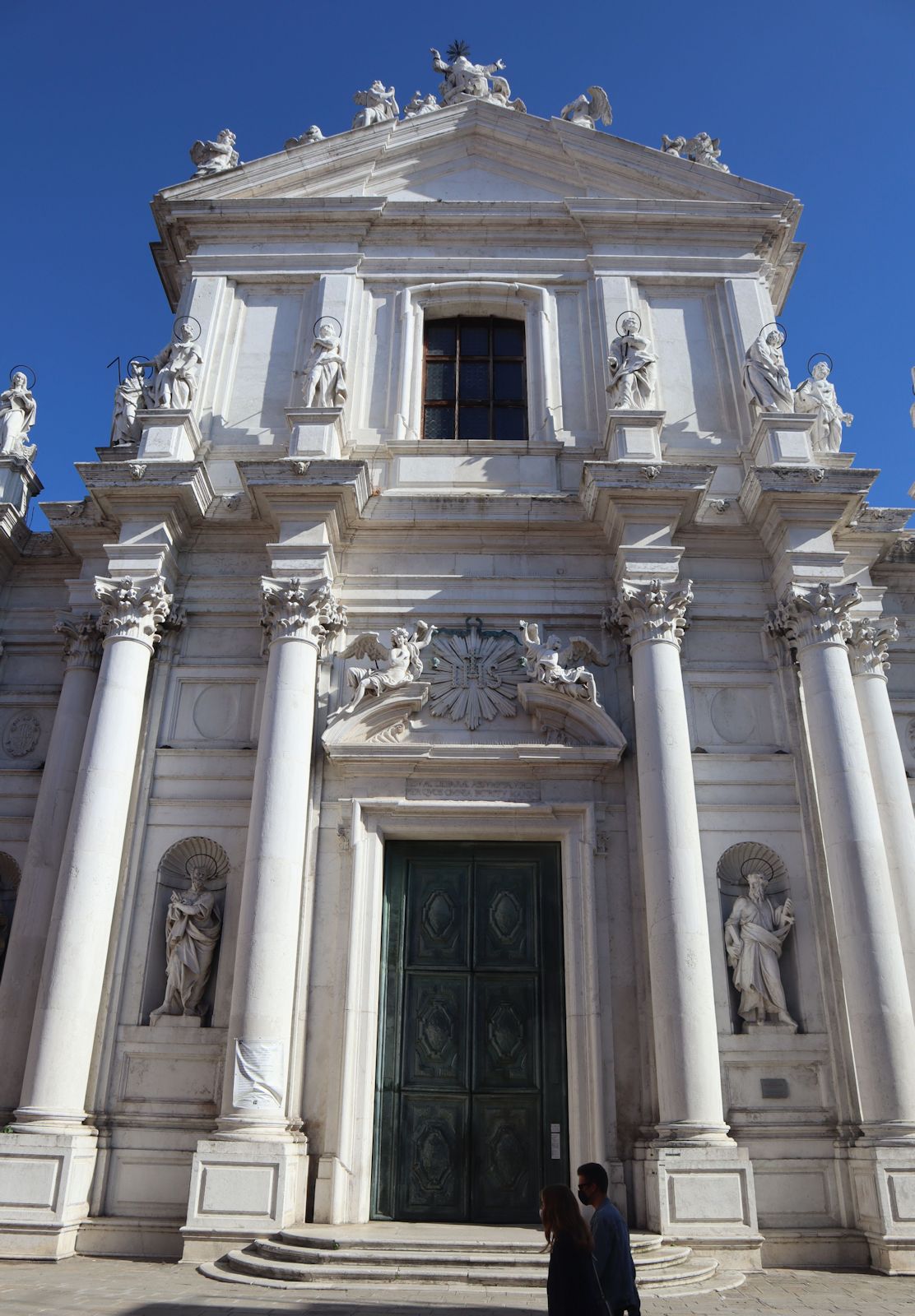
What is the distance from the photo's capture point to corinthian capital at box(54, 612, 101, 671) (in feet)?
43.0

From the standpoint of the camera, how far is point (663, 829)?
11.0 metres

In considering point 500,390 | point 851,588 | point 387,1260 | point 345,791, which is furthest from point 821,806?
point 500,390

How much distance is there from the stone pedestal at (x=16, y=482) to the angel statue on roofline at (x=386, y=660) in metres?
5.48

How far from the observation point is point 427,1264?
324 inches

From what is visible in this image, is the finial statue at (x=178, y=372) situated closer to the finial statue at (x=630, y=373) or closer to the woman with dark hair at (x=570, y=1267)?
the finial statue at (x=630, y=373)

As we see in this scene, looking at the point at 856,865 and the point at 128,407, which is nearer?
the point at 856,865

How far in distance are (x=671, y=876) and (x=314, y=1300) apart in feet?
17.2

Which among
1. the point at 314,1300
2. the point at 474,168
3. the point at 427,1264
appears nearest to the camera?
the point at 314,1300

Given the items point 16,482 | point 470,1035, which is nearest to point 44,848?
point 470,1035

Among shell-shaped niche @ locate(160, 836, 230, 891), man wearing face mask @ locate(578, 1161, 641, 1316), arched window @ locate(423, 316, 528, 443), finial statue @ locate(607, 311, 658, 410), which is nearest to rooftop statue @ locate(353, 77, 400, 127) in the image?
arched window @ locate(423, 316, 528, 443)

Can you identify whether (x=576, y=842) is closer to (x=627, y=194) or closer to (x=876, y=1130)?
(x=876, y=1130)

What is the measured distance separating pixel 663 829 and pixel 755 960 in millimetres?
1749

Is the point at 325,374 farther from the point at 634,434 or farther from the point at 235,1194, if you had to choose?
the point at 235,1194

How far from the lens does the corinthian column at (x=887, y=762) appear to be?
11.5 metres
